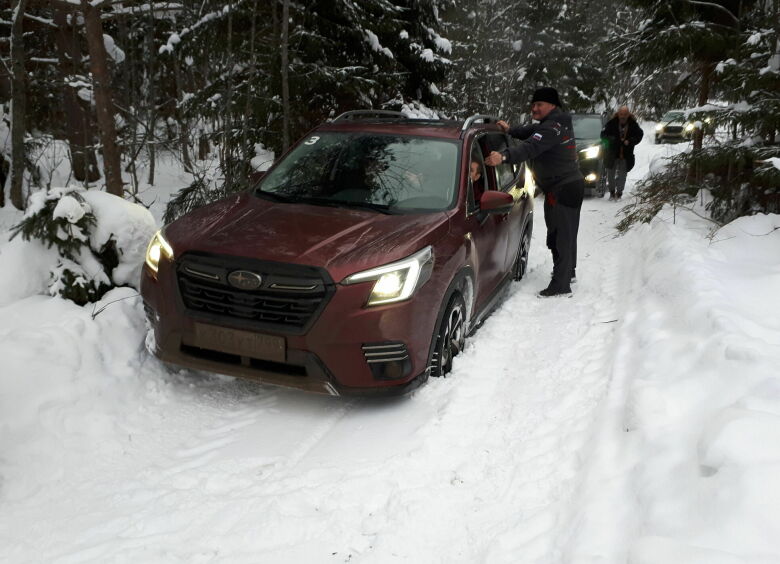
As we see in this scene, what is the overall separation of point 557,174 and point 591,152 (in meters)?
8.02

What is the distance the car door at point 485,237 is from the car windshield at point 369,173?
10.3 inches

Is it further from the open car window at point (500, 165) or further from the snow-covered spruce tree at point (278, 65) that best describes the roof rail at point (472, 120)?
the snow-covered spruce tree at point (278, 65)

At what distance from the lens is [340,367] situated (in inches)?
140

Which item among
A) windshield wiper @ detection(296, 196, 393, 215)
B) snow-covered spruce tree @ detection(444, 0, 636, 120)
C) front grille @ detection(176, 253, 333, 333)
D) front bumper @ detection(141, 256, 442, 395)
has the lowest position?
front bumper @ detection(141, 256, 442, 395)

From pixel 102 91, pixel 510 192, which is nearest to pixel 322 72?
pixel 102 91

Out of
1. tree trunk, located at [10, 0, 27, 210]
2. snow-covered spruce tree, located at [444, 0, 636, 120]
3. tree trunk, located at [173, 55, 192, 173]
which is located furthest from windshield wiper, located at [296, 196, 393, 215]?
snow-covered spruce tree, located at [444, 0, 636, 120]

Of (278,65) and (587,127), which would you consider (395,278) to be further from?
(587,127)

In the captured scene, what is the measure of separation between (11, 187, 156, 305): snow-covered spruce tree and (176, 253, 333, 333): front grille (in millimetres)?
1383

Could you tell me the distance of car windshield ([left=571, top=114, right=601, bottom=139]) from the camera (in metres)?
14.2

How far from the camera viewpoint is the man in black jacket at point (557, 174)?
6.31 metres

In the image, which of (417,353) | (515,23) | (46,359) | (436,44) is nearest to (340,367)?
(417,353)

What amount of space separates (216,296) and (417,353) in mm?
1252

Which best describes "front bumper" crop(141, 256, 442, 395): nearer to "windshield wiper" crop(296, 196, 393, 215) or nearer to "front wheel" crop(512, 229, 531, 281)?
"windshield wiper" crop(296, 196, 393, 215)

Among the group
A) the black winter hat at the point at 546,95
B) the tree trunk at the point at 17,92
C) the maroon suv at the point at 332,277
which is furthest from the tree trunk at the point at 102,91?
the tree trunk at the point at 17,92
